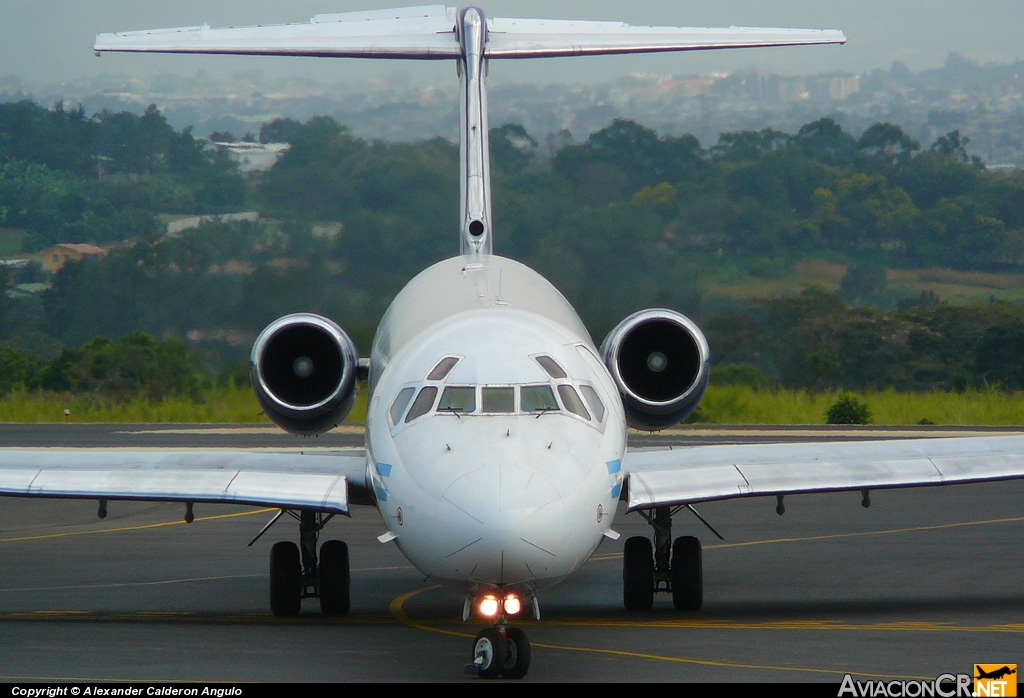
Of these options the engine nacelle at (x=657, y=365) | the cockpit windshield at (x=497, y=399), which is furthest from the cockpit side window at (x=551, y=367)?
the engine nacelle at (x=657, y=365)

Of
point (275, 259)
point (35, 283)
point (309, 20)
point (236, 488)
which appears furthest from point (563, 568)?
point (35, 283)

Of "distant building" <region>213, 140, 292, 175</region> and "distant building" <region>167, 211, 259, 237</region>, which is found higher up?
"distant building" <region>213, 140, 292, 175</region>

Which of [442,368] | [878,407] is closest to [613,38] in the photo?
[442,368]

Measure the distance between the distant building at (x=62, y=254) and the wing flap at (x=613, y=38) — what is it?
17636 mm

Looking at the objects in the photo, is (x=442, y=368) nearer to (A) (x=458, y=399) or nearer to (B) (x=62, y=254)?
(A) (x=458, y=399)

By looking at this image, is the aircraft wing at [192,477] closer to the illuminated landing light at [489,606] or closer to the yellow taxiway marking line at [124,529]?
the illuminated landing light at [489,606]

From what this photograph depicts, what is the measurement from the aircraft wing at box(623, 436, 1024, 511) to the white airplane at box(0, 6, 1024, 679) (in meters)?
0.02

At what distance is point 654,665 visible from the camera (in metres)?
10.7

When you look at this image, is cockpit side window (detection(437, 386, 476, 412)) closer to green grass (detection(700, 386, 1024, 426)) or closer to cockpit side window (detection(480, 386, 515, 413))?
cockpit side window (detection(480, 386, 515, 413))

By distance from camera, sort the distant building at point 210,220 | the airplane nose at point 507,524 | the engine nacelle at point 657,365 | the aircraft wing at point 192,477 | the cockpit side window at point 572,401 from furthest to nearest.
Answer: the distant building at point 210,220 → the engine nacelle at point 657,365 → the aircraft wing at point 192,477 → the cockpit side window at point 572,401 → the airplane nose at point 507,524

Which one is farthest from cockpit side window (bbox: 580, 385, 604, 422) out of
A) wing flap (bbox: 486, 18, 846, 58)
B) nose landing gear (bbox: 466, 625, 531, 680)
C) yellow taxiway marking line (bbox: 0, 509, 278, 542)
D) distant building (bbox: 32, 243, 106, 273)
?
distant building (bbox: 32, 243, 106, 273)

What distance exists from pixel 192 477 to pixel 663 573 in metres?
4.38

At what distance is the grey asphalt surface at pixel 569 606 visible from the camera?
10727mm

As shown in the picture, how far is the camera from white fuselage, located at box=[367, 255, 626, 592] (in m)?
9.73
